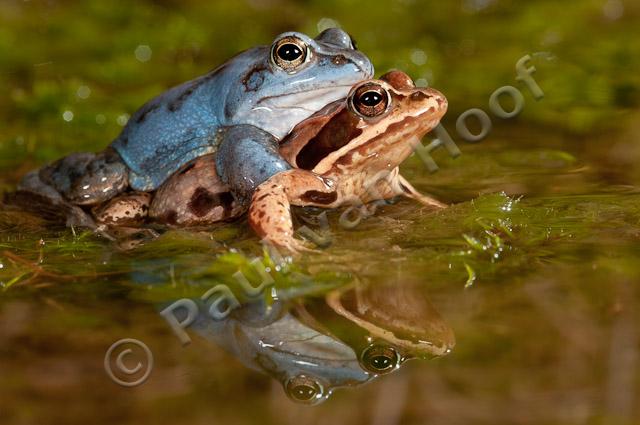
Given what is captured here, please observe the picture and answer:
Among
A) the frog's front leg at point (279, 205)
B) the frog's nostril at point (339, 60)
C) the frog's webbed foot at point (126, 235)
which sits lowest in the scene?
the frog's webbed foot at point (126, 235)

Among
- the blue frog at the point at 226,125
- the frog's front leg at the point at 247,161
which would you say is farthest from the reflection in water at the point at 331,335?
the blue frog at the point at 226,125

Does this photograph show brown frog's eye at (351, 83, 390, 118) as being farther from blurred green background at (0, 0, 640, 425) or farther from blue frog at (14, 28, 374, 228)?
blurred green background at (0, 0, 640, 425)

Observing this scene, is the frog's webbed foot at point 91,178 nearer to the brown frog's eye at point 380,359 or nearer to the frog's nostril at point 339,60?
the frog's nostril at point 339,60

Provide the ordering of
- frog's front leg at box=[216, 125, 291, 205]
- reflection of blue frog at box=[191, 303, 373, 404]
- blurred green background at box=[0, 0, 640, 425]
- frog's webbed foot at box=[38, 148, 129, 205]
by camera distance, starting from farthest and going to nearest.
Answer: frog's webbed foot at box=[38, 148, 129, 205] → frog's front leg at box=[216, 125, 291, 205] → reflection of blue frog at box=[191, 303, 373, 404] → blurred green background at box=[0, 0, 640, 425]

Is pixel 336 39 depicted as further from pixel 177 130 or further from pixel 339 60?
pixel 177 130

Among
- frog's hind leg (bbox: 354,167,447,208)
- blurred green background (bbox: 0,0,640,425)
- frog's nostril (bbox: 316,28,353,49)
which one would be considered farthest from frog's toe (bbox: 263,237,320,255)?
frog's nostril (bbox: 316,28,353,49)

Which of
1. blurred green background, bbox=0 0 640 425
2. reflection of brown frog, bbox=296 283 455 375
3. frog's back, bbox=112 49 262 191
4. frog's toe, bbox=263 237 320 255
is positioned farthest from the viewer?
frog's back, bbox=112 49 262 191
